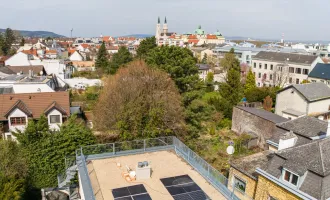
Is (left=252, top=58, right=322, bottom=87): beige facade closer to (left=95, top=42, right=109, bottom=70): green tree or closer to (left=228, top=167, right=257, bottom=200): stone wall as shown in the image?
(left=95, top=42, right=109, bottom=70): green tree

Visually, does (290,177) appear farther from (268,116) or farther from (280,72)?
(280,72)

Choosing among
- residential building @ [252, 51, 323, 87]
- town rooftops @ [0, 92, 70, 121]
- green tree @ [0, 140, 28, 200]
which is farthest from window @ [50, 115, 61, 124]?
residential building @ [252, 51, 323, 87]

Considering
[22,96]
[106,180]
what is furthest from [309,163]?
[22,96]

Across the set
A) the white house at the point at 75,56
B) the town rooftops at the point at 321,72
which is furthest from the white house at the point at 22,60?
the town rooftops at the point at 321,72

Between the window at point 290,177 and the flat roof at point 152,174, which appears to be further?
the window at point 290,177

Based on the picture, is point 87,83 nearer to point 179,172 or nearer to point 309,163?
point 179,172

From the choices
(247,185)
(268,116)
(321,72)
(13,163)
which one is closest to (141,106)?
(13,163)

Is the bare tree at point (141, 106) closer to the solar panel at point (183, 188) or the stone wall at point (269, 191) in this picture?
the stone wall at point (269, 191)
